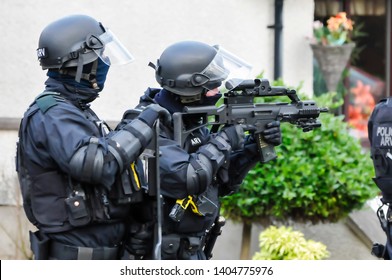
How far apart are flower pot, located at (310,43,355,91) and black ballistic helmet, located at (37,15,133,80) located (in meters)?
4.51

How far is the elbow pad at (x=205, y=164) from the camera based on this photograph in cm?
518

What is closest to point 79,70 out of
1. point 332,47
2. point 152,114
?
point 152,114

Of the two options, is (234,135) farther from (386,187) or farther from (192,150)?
(386,187)

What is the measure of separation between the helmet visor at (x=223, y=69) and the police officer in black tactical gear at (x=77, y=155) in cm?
50

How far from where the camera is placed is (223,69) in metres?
5.56

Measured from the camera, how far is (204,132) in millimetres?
5660

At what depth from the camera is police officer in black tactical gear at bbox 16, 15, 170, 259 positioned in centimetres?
481

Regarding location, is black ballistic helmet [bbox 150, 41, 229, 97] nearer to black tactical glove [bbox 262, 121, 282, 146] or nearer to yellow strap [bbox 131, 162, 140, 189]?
black tactical glove [bbox 262, 121, 282, 146]

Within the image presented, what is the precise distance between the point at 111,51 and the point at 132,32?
146 inches

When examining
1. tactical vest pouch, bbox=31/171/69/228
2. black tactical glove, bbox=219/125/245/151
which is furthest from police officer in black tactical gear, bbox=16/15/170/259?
black tactical glove, bbox=219/125/245/151

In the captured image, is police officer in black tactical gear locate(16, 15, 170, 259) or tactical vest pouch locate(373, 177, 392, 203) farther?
tactical vest pouch locate(373, 177, 392, 203)

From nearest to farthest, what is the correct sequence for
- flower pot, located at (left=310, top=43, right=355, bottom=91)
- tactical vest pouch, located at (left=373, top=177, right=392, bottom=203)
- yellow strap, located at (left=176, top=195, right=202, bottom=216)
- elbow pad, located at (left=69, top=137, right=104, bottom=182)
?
elbow pad, located at (left=69, top=137, right=104, bottom=182)
yellow strap, located at (left=176, top=195, right=202, bottom=216)
tactical vest pouch, located at (left=373, top=177, right=392, bottom=203)
flower pot, located at (left=310, top=43, right=355, bottom=91)

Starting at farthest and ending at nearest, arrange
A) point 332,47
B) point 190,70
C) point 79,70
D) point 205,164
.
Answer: point 332,47
point 190,70
point 205,164
point 79,70
